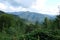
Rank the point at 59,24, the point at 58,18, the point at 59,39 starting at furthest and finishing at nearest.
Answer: the point at 58,18, the point at 59,24, the point at 59,39

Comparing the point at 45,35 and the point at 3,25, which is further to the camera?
the point at 3,25

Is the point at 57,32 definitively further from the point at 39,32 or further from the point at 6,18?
the point at 6,18

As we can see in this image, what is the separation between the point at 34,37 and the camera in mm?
16641

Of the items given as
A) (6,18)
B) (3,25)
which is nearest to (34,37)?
(3,25)

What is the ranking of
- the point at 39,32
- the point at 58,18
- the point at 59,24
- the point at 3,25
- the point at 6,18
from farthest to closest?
the point at 6,18, the point at 3,25, the point at 58,18, the point at 59,24, the point at 39,32

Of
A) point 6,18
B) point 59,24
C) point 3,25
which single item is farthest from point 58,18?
point 6,18

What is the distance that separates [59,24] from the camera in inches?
1136

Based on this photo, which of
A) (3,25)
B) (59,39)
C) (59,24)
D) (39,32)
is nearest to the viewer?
(59,39)

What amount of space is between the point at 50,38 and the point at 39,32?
113cm

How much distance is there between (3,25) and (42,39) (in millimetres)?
31934

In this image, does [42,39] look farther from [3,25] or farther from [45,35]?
[3,25]

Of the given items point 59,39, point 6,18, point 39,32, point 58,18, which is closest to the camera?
point 59,39

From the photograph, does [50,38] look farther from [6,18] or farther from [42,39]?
[6,18]

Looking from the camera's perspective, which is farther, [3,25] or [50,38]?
[3,25]
